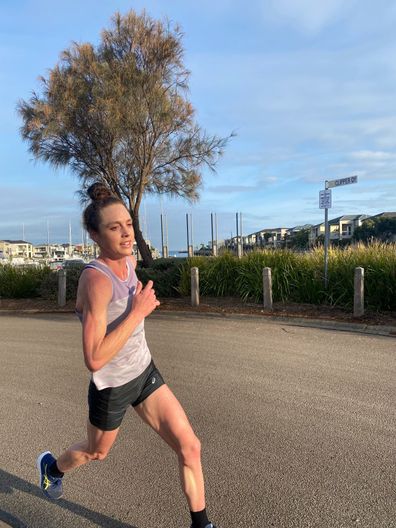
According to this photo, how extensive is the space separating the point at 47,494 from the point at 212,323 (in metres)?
7.73

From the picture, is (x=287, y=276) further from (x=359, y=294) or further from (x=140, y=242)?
(x=140, y=242)

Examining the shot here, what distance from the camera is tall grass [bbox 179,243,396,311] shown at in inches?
434

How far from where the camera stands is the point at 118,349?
7.81 ft

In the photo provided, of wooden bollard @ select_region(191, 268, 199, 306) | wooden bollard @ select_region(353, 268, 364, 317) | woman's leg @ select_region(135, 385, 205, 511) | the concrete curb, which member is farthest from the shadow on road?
wooden bollard @ select_region(191, 268, 199, 306)

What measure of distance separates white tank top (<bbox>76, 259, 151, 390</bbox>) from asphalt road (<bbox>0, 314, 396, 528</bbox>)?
995mm

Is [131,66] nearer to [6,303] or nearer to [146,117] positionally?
[146,117]

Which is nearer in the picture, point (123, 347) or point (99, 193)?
point (123, 347)

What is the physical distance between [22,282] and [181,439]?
15397 millimetres

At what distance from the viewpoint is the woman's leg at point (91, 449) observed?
2.65 m

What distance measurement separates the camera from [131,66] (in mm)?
15367

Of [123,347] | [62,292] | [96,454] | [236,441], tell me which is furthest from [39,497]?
[62,292]

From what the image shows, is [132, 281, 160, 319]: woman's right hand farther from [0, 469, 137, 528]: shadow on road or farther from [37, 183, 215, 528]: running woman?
[0, 469, 137, 528]: shadow on road

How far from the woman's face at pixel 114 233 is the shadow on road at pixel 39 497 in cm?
164

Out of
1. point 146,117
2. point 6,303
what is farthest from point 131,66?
point 6,303
